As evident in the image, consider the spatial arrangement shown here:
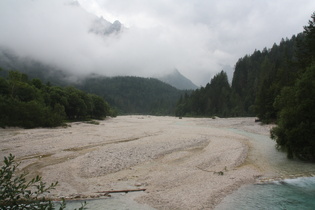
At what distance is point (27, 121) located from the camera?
167 ft

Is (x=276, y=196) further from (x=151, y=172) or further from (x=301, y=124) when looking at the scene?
(x=301, y=124)

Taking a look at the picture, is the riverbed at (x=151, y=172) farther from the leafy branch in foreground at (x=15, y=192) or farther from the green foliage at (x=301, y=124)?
the leafy branch in foreground at (x=15, y=192)

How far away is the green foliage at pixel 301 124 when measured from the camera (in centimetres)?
2150

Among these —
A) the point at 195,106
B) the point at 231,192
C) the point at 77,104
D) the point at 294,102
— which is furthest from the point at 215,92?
the point at 231,192

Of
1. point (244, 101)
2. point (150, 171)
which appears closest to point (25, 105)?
point (150, 171)

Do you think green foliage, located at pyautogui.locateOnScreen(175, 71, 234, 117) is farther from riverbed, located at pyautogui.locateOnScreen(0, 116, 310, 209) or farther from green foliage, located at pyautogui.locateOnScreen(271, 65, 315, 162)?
riverbed, located at pyautogui.locateOnScreen(0, 116, 310, 209)

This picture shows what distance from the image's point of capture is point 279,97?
37969 mm

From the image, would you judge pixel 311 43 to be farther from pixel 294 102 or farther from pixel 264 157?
Answer: pixel 264 157

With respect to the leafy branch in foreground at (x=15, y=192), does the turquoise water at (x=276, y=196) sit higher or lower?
lower

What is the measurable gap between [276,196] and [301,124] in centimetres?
1042

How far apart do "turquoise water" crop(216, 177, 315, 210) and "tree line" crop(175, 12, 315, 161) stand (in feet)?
21.1

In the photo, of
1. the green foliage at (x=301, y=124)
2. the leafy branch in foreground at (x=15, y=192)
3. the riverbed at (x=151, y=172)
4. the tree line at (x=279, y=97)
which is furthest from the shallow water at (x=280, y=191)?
the leafy branch in foreground at (x=15, y=192)

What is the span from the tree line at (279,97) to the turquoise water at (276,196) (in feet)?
21.1

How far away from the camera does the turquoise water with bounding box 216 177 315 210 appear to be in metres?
12.8
